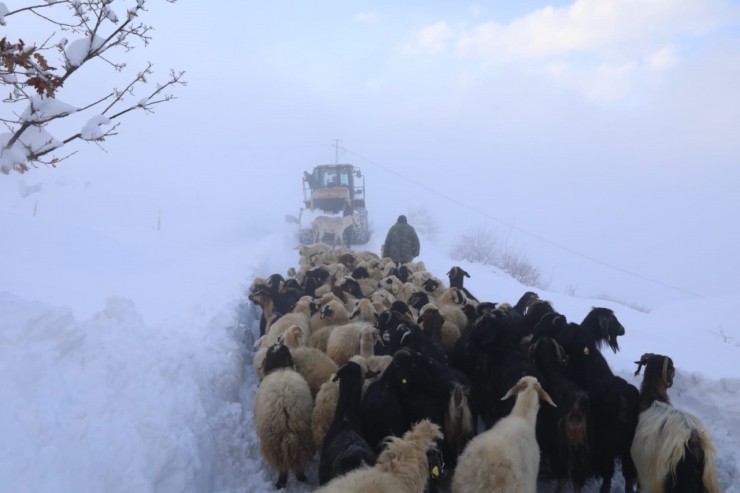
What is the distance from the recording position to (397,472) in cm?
311

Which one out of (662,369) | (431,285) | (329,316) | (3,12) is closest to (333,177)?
(431,285)

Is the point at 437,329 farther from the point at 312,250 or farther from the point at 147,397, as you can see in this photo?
the point at 312,250

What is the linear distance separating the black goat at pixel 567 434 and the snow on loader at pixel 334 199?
17.1m

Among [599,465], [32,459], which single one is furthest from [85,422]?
[599,465]

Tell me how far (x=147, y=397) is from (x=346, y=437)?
191 cm

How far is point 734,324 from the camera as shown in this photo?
372 inches

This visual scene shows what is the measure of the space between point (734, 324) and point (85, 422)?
1129cm

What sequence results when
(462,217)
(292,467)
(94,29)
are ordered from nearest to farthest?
(94,29), (292,467), (462,217)

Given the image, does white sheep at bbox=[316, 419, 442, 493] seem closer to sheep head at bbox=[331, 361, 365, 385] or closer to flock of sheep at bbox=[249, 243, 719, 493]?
flock of sheep at bbox=[249, 243, 719, 493]

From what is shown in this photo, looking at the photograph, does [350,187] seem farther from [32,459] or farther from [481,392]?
[32,459]

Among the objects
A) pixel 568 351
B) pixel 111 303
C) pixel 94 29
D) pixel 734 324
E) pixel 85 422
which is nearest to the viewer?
pixel 94 29

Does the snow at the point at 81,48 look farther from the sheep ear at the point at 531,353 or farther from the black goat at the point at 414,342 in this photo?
the sheep ear at the point at 531,353

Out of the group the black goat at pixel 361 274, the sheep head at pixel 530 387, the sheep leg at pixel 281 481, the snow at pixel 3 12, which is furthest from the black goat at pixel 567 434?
the black goat at pixel 361 274

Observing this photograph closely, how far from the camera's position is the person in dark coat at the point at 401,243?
13.9m
